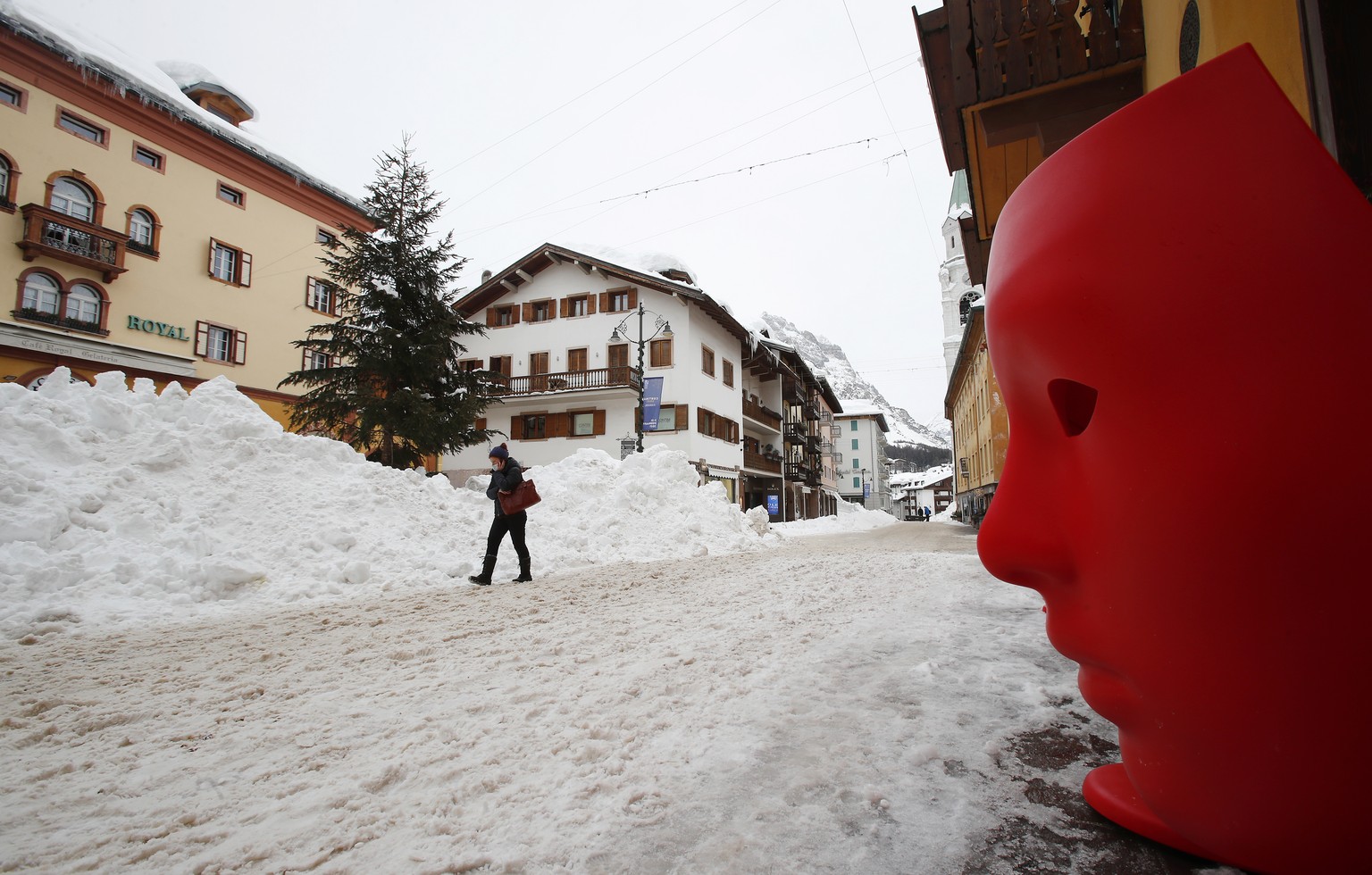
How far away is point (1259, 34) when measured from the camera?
8.37 ft

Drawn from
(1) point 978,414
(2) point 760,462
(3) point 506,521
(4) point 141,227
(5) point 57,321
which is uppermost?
(4) point 141,227

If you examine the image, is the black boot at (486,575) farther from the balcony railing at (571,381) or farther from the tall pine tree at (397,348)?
the balcony railing at (571,381)

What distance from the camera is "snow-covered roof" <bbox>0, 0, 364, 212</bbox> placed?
63.5 ft

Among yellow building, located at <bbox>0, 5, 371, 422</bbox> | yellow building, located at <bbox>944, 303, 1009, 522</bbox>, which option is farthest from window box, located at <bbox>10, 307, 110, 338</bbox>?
yellow building, located at <bbox>944, 303, 1009, 522</bbox>

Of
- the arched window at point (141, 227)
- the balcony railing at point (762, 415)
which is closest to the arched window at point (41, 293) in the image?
the arched window at point (141, 227)

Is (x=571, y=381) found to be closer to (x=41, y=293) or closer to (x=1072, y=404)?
(x=41, y=293)

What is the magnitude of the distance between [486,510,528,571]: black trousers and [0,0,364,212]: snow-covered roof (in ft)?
82.7

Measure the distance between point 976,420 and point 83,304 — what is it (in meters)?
34.2

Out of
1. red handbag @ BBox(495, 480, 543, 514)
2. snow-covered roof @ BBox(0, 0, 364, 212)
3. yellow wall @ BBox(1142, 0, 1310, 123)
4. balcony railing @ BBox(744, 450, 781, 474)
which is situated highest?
snow-covered roof @ BBox(0, 0, 364, 212)

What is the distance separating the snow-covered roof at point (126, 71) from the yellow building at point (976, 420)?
95.5ft

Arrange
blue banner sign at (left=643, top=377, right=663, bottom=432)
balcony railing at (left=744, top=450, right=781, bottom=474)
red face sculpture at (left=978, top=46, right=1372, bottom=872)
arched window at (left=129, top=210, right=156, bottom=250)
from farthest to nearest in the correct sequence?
balcony railing at (left=744, top=450, right=781, bottom=474), blue banner sign at (left=643, top=377, right=663, bottom=432), arched window at (left=129, top=210, right=156, bottom=250), red face sculpture at (left=978, top=46, right=1372, bottom=872)

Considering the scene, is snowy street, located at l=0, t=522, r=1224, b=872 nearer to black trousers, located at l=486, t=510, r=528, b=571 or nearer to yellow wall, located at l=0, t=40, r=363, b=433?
black trousers, located at l=486, t=510, r=528, b=571

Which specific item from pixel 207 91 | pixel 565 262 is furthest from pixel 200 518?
pixel 207 91

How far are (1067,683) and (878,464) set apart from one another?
8574cm
